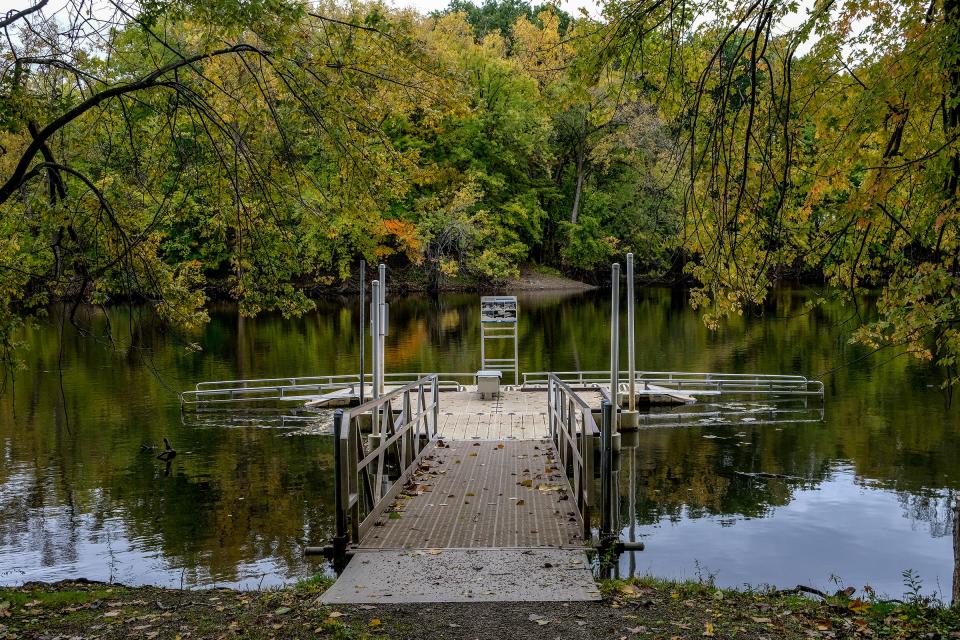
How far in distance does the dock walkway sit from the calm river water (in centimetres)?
172

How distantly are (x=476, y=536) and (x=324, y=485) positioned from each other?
7444 mm

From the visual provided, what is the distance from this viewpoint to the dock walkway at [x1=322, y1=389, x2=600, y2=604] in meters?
6.62

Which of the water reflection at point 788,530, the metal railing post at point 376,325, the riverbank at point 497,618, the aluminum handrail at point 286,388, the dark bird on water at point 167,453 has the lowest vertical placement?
the water reflection at point 788,530

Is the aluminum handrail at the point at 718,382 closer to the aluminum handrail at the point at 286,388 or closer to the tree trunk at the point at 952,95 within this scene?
the aluminum handrail at the point at 286,388

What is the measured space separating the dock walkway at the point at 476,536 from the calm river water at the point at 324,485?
67.8 inches

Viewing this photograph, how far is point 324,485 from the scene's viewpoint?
50.2 ft

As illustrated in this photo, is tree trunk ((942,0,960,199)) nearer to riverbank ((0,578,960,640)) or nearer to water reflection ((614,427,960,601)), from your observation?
riverbank ((0,578,960,640))

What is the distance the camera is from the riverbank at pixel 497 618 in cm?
573

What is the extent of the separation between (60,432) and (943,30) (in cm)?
1985

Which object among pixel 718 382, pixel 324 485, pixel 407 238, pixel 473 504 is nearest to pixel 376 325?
pixel 324 485

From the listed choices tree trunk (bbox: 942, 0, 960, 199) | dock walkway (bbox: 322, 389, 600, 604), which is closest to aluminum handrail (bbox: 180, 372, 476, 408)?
dock walkway (bbox: 322, 389, 600, 604)

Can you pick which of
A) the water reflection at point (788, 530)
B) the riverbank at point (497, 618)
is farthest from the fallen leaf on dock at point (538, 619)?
the water reflection at point (788, 530)

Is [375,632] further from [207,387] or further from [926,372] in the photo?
[926,372]

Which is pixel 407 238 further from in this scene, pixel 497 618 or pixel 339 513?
pixel 497 618
